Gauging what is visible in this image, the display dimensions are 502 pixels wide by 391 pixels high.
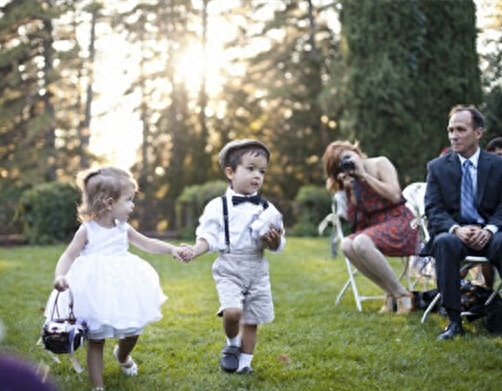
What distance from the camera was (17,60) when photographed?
855 inches

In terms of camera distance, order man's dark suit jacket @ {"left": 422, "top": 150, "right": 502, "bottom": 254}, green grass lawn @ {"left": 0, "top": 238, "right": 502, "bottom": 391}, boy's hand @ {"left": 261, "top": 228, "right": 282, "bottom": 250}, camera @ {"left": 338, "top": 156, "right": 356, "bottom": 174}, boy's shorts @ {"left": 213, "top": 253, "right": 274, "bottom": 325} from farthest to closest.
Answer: camera @ {"left": 338, "top": 156, "right": 356, "bottom": 174} → man's dark suit jacket @ {"left": 422, "top": 150, "right": 502, "bottom": 254} → boy's shorts @ {"left": 213, "top": 253, "right": 274, "bottom": 325} → boy's hand @ {"left": 261, "top": 228, "right": 282, "bottom": 250} → green grass lawn @ {"left": 0, "top": 238, "right": 502, "bottom": 391}

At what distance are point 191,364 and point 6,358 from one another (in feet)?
9.68

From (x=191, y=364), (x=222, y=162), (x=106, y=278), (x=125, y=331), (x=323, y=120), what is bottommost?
(x=191, y=364)

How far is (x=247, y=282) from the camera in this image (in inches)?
159

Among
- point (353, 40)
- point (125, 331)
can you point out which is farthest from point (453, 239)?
point (353, 40)

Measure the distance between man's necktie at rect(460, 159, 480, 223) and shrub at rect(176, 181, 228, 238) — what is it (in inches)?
501

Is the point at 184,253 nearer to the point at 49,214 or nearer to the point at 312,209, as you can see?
the point at 49,214

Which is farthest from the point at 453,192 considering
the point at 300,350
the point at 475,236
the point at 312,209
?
the point at 312,209

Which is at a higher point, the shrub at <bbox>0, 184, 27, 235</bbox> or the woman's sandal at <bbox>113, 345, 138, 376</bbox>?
the shrub at <bbox>0, 184, 27, 235</bbox>

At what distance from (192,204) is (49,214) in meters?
3.94

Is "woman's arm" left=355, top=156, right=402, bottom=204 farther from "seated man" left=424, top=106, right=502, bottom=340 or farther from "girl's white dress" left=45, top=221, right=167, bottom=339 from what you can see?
"girl's white dress" left=45, top=221, right=167, bottom=339

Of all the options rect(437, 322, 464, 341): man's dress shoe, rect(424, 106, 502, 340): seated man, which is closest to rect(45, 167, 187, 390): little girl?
rect(437, 322, 464, 341): man's dress shoe

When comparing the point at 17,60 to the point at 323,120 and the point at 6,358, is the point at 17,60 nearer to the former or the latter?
the point at 323,120

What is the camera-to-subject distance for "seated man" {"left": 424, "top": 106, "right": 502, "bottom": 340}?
4.93 m
